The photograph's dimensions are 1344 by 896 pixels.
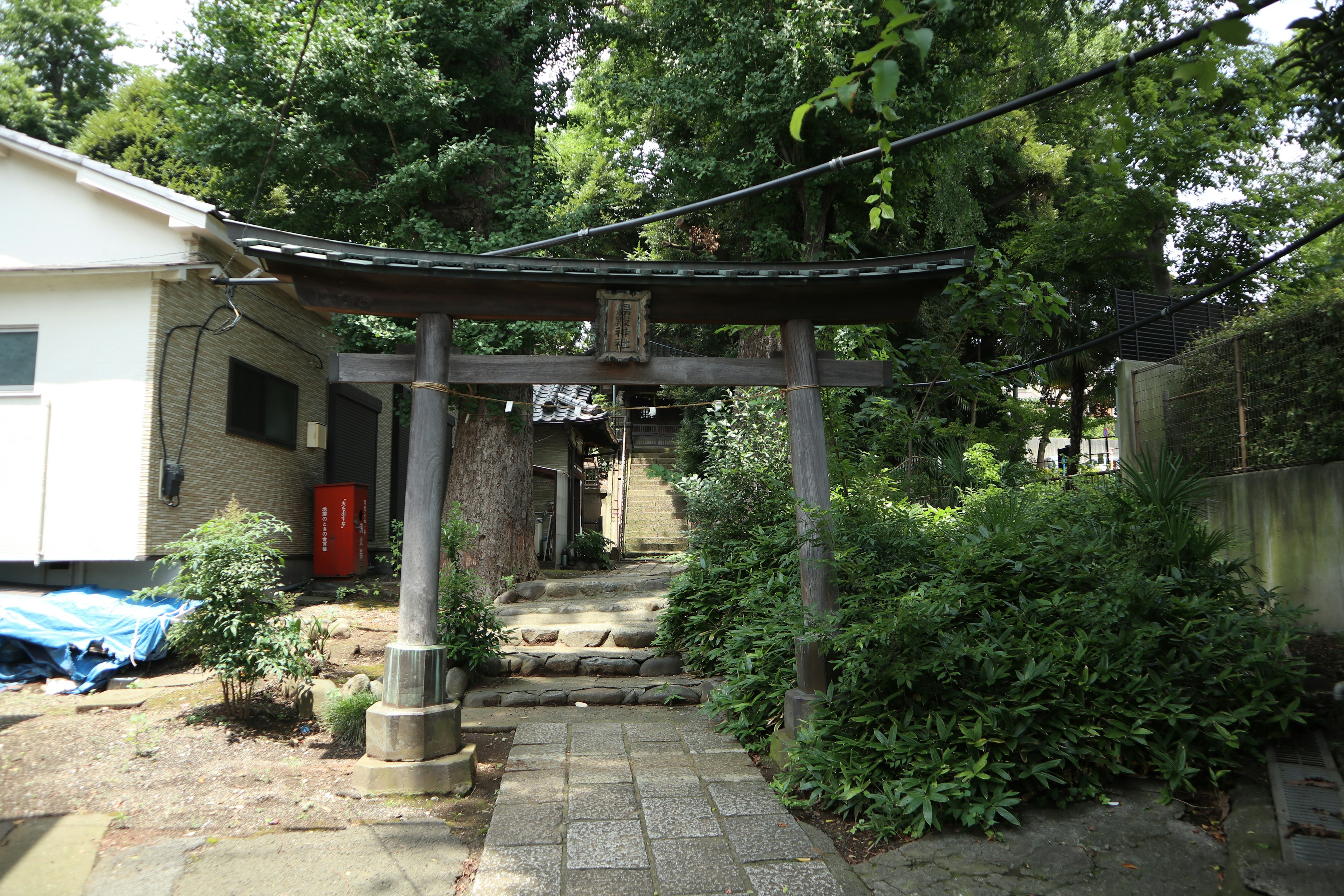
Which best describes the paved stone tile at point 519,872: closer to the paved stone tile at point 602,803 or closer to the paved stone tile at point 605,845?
the paved stone tile at point 605,845

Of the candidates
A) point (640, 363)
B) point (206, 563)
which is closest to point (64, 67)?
point (206, 563)

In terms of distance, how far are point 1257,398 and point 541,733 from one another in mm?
7101

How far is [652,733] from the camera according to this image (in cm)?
610

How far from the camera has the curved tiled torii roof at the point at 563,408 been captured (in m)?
17.2

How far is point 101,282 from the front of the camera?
27.4 feet

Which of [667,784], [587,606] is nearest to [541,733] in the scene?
[667,784]

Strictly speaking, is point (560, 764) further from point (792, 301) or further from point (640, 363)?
point (792, 301)

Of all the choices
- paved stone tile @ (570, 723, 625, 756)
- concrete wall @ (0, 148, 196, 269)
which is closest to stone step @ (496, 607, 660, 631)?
paved stone tile @ (570, 723, 625, 756)

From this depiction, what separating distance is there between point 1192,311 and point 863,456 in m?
7.22

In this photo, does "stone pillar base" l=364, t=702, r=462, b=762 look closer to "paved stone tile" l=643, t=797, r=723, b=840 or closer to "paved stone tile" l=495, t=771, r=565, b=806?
"paved stone tile" l=495, t=771, r=565, b=806

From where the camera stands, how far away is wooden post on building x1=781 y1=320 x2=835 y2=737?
5.20 meters

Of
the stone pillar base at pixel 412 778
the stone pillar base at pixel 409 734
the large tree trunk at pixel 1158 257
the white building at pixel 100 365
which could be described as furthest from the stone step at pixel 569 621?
the large tree trunk at pixel 1158 257

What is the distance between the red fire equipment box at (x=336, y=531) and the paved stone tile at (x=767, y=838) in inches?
344

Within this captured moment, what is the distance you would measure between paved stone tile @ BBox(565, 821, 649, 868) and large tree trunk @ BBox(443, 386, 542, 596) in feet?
20.0
